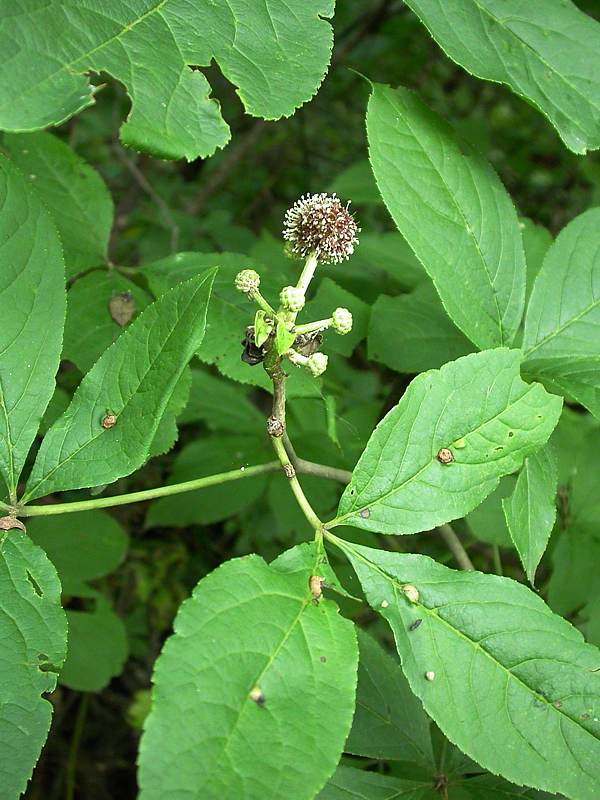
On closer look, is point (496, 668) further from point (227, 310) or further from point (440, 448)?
point (227, 310)

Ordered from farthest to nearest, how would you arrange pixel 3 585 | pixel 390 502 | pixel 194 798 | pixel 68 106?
pixel 390 502 → pixel 3 585 → pixel 68 106 → pixel 194 798

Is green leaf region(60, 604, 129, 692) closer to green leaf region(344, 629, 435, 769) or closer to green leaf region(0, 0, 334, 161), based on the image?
green leaf region(344, 629, 435, 769)

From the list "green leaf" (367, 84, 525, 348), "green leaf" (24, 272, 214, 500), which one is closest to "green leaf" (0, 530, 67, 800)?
"green leaf" (24, 272, 214, 500)

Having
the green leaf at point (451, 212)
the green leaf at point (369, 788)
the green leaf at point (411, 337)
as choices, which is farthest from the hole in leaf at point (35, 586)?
the green leaf at point (411, 337)

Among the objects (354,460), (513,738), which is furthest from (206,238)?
(513,738)

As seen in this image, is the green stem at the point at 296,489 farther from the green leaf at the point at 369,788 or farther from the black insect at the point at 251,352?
the green leaf at the point at 369,788

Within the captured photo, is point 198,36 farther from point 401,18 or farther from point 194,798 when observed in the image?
point 401,18
